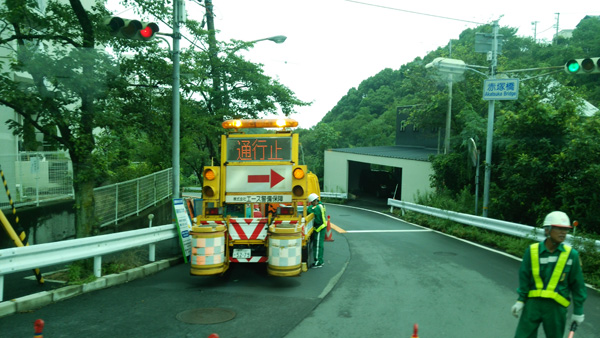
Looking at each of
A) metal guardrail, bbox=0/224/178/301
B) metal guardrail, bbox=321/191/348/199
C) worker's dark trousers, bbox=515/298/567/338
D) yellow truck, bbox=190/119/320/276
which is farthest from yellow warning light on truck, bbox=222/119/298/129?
metal guardrail, bbox=321/191/348/199

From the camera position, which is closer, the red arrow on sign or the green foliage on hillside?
the red arrow on sign

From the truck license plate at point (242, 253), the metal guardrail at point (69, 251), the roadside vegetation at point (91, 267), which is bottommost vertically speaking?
the roadside vegetation at point (91, 267)

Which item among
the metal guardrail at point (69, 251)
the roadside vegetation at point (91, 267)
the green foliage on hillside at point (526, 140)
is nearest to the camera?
the metal guardrail at point (69, 251)

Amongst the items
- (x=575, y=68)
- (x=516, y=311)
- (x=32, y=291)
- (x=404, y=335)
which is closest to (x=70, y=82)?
(x=32, y=291)

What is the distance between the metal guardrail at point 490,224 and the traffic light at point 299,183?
6.33 metres

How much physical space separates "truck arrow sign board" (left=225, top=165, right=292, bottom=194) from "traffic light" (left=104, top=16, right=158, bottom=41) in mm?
3203

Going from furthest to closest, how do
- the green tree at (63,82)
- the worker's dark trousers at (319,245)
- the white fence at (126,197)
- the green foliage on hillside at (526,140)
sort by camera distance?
the green foliage on hillside at (526,140), the white fence at (126,197), the worker's dark trousers at (319,245), the green tree at (63,82)

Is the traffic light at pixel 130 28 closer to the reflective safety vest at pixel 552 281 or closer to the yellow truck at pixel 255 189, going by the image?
the yellow truck at pixel 255 189

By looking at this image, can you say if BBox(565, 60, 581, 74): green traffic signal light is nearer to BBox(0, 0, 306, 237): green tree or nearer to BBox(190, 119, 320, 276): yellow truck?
BBox(190, 119, 320, 276): yellow truck

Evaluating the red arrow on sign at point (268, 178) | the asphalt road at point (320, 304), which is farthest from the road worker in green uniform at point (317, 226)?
the red arrow on sign at point (268, 178)

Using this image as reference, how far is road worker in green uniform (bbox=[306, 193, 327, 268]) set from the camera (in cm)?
1031

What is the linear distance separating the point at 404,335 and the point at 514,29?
5738cm

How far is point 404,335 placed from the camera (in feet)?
19.6

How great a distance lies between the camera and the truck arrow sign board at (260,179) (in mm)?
9711
